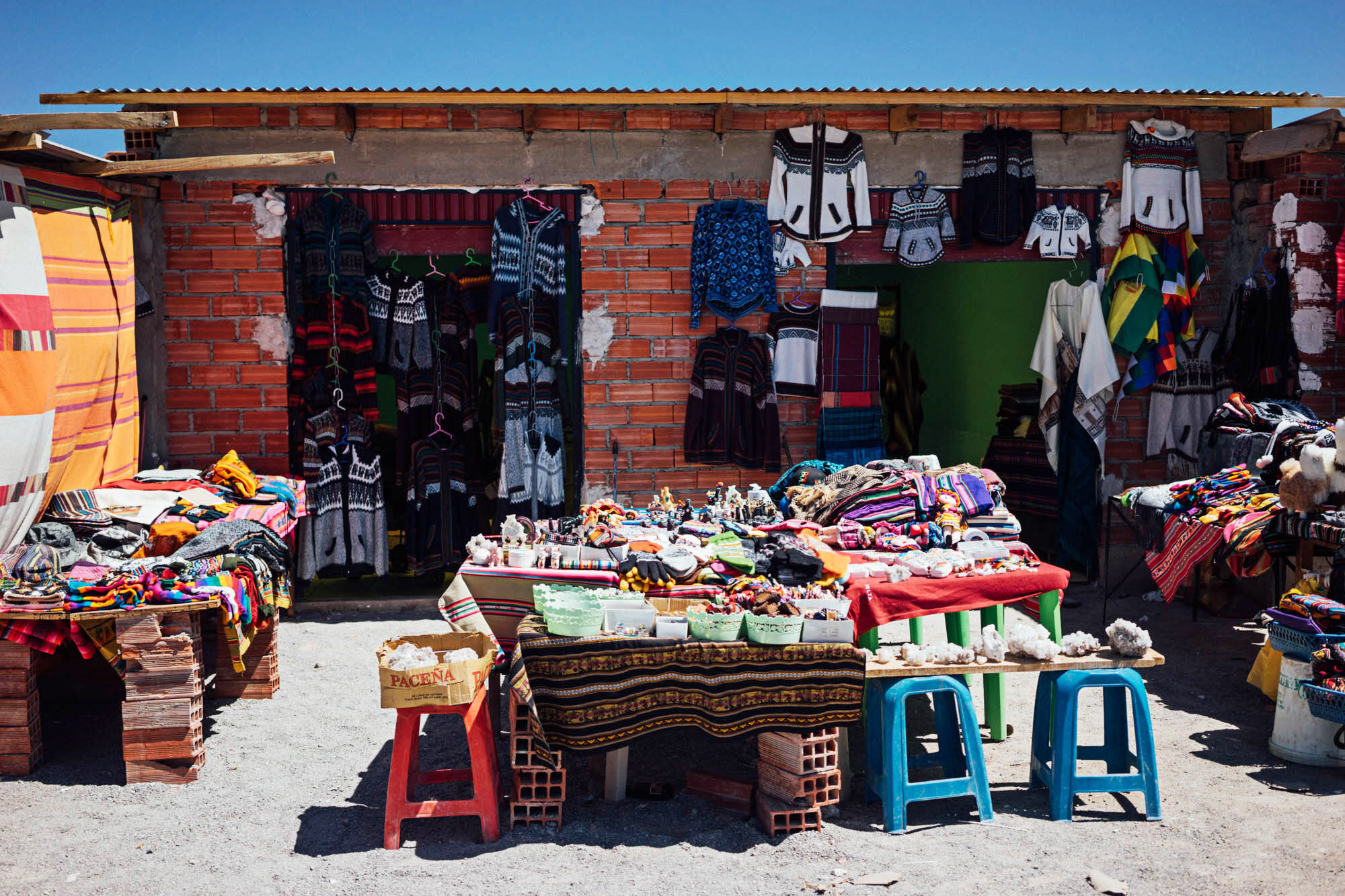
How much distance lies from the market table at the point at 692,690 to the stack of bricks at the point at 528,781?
0.27ft

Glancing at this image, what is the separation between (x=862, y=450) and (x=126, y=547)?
5.10m

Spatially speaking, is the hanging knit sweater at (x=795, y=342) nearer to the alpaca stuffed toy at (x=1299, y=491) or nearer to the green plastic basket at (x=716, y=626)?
the alpaca stuffed toy at (x=1299, y=491)

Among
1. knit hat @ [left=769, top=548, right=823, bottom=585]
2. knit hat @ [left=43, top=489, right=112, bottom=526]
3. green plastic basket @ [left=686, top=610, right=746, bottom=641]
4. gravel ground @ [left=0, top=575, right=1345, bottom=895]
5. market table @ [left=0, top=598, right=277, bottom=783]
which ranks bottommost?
gravel ground @ [left=0, top=575, right=1345, bottom=895]

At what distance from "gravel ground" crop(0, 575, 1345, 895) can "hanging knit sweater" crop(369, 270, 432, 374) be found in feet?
10.1

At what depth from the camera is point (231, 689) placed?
6434 millimetres

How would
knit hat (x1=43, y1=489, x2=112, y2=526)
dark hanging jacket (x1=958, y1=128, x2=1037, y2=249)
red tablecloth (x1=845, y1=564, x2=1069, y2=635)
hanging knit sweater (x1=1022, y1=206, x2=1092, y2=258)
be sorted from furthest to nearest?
hanging knit sweater (x1=1022, y1=206, x2=1092, y2=258) → dark hanging jacket (x1=958, y1=128, x2=1037, y2=249) → knit hat (x1=43, y1=489, x2=112, y2=526) → red tablecloth (x1=845, y1=564, x2=1069, y2=635)

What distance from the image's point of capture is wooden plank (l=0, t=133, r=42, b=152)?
5.43m

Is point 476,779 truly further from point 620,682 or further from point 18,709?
point 18,709

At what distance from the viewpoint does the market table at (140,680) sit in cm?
516

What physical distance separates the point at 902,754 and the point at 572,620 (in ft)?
4.86

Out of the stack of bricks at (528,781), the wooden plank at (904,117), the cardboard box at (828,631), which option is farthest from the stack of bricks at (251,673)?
the wooden plank at (904,117)

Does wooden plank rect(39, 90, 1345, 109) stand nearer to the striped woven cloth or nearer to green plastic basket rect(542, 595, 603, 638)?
the striped woven cloth

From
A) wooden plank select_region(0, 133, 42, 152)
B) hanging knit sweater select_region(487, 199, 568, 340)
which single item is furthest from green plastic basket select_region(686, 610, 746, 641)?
hanging knit sweater select_region(487, 199, 568, 340)

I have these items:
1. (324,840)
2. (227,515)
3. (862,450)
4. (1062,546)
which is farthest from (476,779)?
(1062,546)
